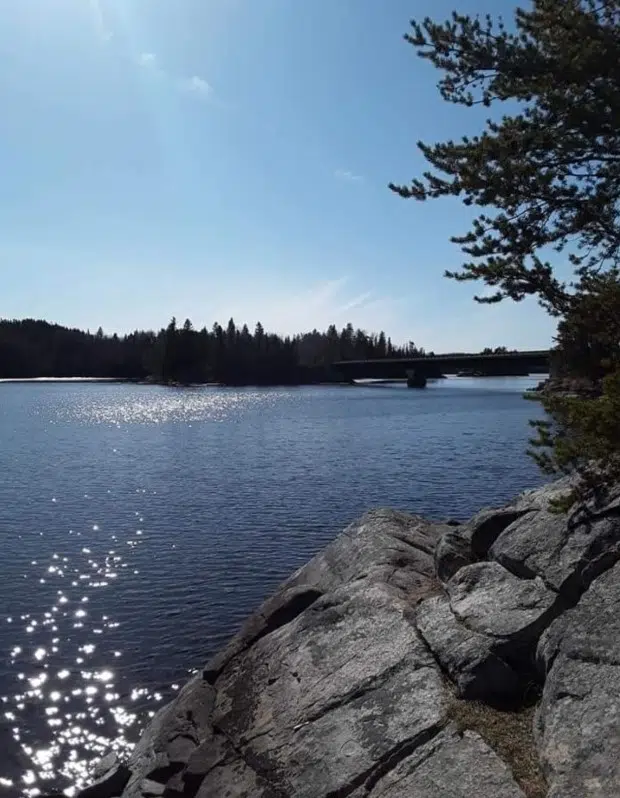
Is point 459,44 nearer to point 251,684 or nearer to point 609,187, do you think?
point 609,187

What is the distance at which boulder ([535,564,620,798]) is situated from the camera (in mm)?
7863

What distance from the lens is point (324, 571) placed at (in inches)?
674

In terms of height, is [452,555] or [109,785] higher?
[452,555]

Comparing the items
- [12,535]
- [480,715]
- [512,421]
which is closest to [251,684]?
[480,715]

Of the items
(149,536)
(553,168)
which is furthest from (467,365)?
(553,168)

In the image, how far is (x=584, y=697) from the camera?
348 inches

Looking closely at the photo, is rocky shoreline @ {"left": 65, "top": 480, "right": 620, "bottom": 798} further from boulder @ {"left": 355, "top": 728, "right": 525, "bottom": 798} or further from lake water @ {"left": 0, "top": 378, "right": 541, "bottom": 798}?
lake water @ {"left": 0, "top": 378, "right": 541, "bottom": 798}

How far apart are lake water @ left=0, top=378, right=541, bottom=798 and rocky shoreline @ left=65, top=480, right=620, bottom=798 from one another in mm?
2732

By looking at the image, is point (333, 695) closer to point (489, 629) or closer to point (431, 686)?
point (431, 686)

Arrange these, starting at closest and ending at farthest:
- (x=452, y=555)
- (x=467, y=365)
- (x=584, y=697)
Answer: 1. (x=584, y=697)
2. (x=452, y=555)
3. (x=467, y=365)

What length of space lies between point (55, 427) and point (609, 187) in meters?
72.0

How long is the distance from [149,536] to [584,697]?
23.4 m

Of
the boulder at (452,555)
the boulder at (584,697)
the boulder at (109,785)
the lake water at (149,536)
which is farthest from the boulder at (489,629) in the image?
the lake water at (149,536)

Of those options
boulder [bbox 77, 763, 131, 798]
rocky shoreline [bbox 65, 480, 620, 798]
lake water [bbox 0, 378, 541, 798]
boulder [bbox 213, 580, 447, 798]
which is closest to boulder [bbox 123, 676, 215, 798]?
rocky shoreline [bbox 65, 480, 620, 798]
